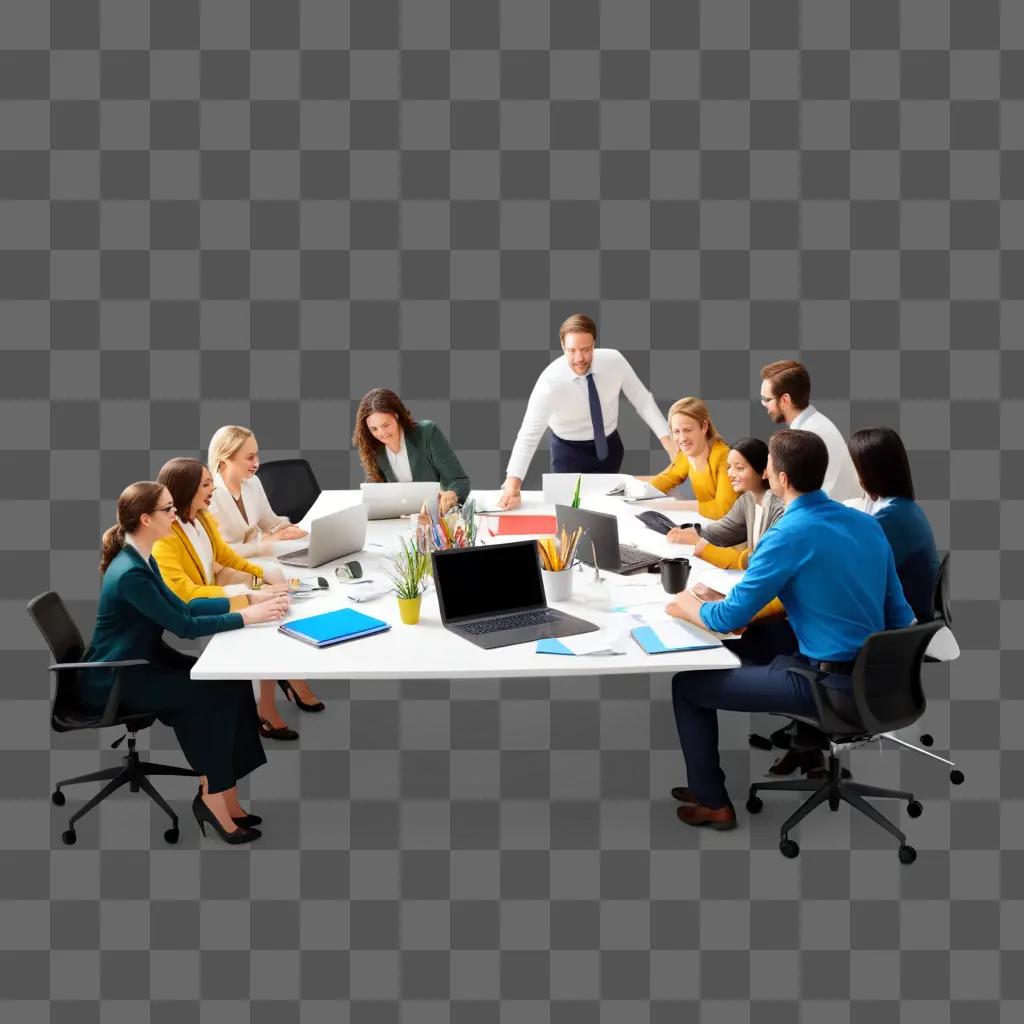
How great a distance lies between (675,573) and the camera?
4.90m

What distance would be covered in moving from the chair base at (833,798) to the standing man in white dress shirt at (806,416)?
163cm

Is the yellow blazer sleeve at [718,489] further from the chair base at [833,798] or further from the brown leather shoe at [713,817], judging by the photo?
the brown leather shoe at [713,817]

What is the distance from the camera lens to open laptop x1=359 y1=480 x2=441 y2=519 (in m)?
6.28

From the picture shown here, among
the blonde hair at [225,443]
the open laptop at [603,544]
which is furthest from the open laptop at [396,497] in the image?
the open laptop at [603,544]

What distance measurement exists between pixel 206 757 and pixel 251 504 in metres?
1.70

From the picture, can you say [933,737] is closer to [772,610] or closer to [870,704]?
[772,610]

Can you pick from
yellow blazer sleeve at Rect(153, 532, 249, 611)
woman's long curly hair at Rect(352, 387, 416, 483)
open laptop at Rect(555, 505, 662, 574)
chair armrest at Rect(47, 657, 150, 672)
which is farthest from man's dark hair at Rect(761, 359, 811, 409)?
chair armrest at Rect(47, 657, 150, 672)

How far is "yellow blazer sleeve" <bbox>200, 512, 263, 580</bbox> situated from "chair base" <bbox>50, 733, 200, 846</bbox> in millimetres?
914

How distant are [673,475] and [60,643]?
3.59m

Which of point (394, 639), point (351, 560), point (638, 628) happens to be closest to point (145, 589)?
point (394, 639)

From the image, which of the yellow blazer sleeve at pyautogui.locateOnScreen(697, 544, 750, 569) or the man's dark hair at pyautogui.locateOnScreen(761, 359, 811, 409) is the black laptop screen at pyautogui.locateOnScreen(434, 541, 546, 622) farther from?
the man's dark hair at pyautogui.locateOnScreen(761, 359, 811, 409)

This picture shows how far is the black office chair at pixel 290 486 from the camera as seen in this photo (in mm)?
A: 6840

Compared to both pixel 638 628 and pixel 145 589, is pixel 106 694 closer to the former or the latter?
pixel 145 589

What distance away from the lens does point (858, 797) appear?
4.56m
